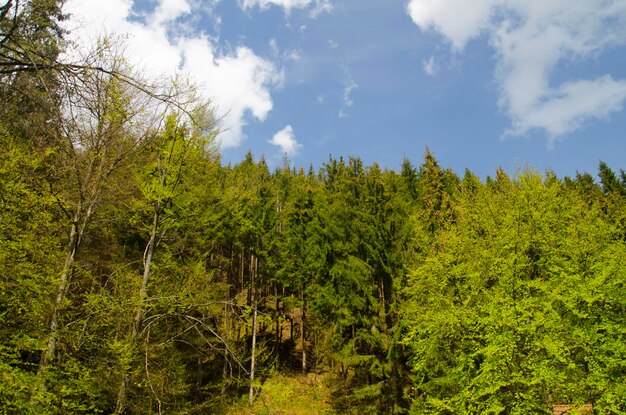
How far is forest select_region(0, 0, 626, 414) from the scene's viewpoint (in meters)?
5.21

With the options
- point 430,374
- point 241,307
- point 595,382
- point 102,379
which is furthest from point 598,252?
point 102,379

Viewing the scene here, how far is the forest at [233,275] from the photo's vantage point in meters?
5.21

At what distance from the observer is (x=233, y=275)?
29.7 m

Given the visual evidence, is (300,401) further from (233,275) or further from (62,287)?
(62,287)

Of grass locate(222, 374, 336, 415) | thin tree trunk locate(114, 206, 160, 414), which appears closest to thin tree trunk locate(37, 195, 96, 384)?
thin tree trunk locate(114, 206, 160, 414)

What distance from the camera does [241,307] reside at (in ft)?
18.3

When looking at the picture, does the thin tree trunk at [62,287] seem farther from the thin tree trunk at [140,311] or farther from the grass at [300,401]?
the grass at [300,401]

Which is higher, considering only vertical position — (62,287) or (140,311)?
(62,287)

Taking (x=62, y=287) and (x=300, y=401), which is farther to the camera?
(x=300, y=401)

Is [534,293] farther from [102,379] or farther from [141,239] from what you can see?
[141,239]

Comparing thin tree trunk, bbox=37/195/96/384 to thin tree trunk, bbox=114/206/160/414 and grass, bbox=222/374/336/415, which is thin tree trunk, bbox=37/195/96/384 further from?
grass, bbox=222/374/336/415

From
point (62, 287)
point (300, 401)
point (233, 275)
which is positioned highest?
point (233, 275)

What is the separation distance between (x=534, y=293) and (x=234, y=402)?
16318mm

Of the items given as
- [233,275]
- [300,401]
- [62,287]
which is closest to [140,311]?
[62,287]
